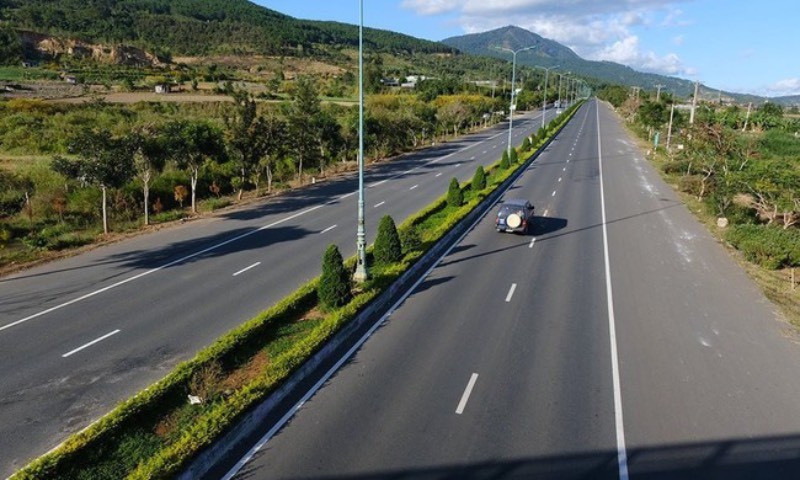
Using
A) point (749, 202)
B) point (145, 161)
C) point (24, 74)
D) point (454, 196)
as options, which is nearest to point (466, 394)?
point (454, 196)

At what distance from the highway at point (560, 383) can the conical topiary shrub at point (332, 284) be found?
1788 mm

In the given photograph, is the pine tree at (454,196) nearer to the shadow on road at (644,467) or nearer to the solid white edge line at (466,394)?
the solid white edge line at (466,394)

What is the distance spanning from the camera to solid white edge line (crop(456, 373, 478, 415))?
10.9 meters

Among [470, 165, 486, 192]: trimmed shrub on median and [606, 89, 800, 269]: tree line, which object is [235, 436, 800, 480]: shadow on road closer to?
[606, 89, 800, 269]: tree line

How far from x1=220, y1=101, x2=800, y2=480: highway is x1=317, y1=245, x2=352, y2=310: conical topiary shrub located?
1.79 metres

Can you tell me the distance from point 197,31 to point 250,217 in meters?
146

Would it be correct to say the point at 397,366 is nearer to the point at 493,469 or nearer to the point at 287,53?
the point at 493,469

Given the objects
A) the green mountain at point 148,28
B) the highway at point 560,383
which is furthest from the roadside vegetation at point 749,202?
the green mountain at point 148,28

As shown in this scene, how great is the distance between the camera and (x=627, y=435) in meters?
10.3

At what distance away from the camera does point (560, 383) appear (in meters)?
12.1

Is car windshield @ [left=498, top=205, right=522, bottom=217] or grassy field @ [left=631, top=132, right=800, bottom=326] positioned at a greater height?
car windshield @ [left=498, top=205, right=522, bottom=217]

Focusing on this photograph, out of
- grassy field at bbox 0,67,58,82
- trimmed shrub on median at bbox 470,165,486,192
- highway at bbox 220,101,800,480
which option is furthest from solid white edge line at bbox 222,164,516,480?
grassy field at bbox 0,67,58,82

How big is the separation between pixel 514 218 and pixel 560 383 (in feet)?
43.0

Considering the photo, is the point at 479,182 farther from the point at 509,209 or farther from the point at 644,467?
the point at 644,467
